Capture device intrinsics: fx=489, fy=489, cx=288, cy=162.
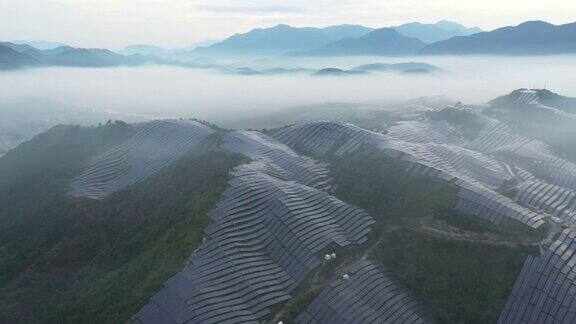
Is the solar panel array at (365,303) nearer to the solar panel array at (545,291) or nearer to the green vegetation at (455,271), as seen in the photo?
the green vegetation at (455,271)

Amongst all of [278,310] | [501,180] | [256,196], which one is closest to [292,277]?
[278,310]

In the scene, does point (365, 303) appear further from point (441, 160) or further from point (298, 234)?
point (441, 160)

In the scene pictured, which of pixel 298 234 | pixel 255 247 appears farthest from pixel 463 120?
pixel 255 247

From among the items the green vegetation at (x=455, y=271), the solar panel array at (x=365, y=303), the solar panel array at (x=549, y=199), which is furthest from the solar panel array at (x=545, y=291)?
the solar panel array at (x=549, y=199)

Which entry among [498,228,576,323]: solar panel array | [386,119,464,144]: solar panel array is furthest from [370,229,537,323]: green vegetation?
[386,119,464,144]: solar panel array

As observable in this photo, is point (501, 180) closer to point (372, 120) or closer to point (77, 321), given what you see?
point (77, 321)

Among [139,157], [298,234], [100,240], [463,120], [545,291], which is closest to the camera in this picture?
[545,291]
